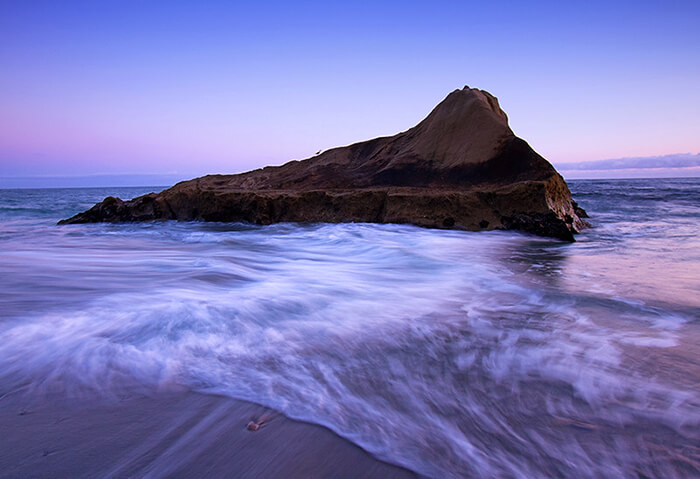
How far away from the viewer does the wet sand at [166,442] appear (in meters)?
1.09

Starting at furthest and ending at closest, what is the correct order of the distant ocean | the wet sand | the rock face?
1. the rock face
2. the distant ocean
3. the wet sand

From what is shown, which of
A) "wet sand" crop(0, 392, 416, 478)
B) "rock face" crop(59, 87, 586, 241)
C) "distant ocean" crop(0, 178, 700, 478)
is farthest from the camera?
"rock face" crop(59, 87, 586, 241)

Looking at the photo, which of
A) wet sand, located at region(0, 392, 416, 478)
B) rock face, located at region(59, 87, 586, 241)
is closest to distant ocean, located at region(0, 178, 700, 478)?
wet sand, located at region(0, 392, 416, 478)

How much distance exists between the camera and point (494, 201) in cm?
597

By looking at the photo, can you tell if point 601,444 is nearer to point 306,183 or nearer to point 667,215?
point 306,183

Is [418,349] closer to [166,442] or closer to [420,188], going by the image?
[166,442]

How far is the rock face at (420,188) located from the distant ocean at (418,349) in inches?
78.7

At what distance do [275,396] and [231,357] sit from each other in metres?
0.40

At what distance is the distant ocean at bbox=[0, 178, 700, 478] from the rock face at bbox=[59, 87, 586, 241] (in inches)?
78.7

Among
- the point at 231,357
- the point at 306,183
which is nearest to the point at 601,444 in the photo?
the point at 231,357

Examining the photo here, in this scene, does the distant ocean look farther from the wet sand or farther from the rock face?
the rock face

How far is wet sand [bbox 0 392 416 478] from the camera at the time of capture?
109cm

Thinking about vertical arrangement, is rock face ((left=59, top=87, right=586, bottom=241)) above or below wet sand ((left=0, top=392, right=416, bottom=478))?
above

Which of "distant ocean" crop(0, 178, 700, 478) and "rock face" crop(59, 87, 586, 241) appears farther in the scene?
"rock face" crop(59, 87, 586, 241)
